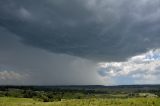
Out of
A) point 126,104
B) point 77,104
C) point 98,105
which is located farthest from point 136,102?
point 77,104

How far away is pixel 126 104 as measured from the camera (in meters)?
44.6

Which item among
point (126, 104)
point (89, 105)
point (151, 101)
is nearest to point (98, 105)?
point (89, 105)

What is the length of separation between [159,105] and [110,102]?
8.43 m

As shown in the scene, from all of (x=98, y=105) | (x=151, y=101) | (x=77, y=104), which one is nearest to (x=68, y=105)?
(x=77, y=104)

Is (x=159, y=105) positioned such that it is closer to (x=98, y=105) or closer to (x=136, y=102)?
(x=136, y=102)

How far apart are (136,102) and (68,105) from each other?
11.7m

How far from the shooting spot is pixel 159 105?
43844 millimetres

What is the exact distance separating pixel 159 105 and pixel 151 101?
2.04 meters

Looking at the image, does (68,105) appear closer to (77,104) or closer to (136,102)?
(77,104)

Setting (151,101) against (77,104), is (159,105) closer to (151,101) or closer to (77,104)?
(151,101)

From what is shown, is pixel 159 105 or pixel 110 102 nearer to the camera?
pixel 159 105

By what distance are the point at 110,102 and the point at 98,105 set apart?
11.5ft

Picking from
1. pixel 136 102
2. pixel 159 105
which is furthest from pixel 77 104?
pixel 159 105

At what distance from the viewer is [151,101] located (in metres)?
45.7
